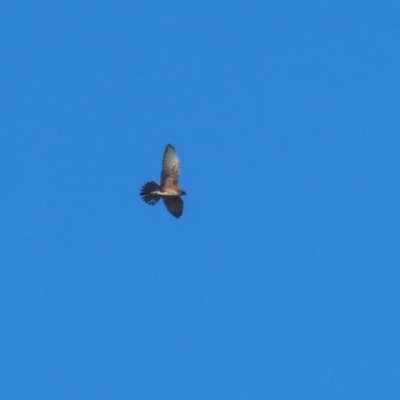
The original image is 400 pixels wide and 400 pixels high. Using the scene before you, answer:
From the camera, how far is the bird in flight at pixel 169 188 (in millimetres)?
42469

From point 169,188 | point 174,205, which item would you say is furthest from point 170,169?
point 174,205

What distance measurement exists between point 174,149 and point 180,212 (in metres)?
1.88

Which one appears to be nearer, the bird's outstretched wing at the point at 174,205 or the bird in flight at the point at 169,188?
the bird in flight at the point at 169,188

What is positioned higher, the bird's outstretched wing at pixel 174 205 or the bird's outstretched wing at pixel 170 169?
the bird's outstretched wing at pixel 170 169

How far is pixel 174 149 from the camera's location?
142 ft

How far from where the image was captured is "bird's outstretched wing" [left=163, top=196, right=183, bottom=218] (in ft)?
141

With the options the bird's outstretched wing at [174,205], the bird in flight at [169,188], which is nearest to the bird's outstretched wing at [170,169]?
the bird in flight at [169,188]

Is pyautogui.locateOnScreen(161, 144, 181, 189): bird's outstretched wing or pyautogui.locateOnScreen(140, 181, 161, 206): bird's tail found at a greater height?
pyautogui.locateOnScreen(161, 144, 181, 189): bird's outstretched wing

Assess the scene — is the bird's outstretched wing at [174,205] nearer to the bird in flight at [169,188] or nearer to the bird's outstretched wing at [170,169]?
the bird in flight at [169,188]

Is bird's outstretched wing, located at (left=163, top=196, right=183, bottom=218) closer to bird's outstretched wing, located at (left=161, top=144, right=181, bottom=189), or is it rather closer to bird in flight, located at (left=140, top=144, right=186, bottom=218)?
bird in flight, located at (left=140, top=144, right=186, bottom=218)

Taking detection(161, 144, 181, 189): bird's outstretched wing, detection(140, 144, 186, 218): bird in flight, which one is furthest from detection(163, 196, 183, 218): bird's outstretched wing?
detection(161, 144, 181, 189): bird's outstretched wing

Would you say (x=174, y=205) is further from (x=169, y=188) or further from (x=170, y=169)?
(x=170, y=169)

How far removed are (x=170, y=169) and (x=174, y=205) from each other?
3.52 feet

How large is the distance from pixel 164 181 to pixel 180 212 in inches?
42.6
